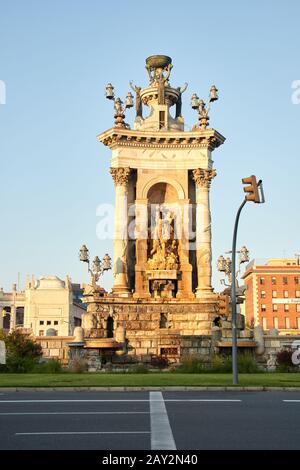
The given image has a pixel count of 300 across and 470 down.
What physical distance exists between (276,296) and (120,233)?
78.3 meters

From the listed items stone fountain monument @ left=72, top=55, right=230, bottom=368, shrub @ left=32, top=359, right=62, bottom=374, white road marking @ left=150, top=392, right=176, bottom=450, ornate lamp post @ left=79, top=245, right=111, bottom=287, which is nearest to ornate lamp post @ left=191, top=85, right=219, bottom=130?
stone fountain monument @ left=72, top=55, right=230, bottom=368

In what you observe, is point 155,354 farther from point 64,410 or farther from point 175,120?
point 64,410

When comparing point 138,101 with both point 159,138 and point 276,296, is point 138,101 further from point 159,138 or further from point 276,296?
point 276,296

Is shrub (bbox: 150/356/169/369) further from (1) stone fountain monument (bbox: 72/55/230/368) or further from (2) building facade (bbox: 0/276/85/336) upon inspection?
(2) building facade (bbox: 0/276/85/336)

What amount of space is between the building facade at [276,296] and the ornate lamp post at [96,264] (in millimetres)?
77388

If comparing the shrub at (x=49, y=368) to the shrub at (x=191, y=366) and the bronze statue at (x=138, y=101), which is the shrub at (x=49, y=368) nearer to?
the shrub at (x=191, y=366)

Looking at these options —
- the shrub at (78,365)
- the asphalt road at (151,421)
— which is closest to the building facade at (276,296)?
the shrub at (78,365)

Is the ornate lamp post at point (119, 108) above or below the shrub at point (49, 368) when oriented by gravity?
above

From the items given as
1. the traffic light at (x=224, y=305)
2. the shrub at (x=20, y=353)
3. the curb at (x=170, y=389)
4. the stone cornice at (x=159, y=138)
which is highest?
the stone cornice at (x=159, y=138)

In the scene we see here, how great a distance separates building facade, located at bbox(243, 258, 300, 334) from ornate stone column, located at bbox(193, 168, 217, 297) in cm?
7353

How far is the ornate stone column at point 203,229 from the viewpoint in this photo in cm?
4312

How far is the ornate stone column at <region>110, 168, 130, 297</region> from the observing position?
Result: 42.5m
